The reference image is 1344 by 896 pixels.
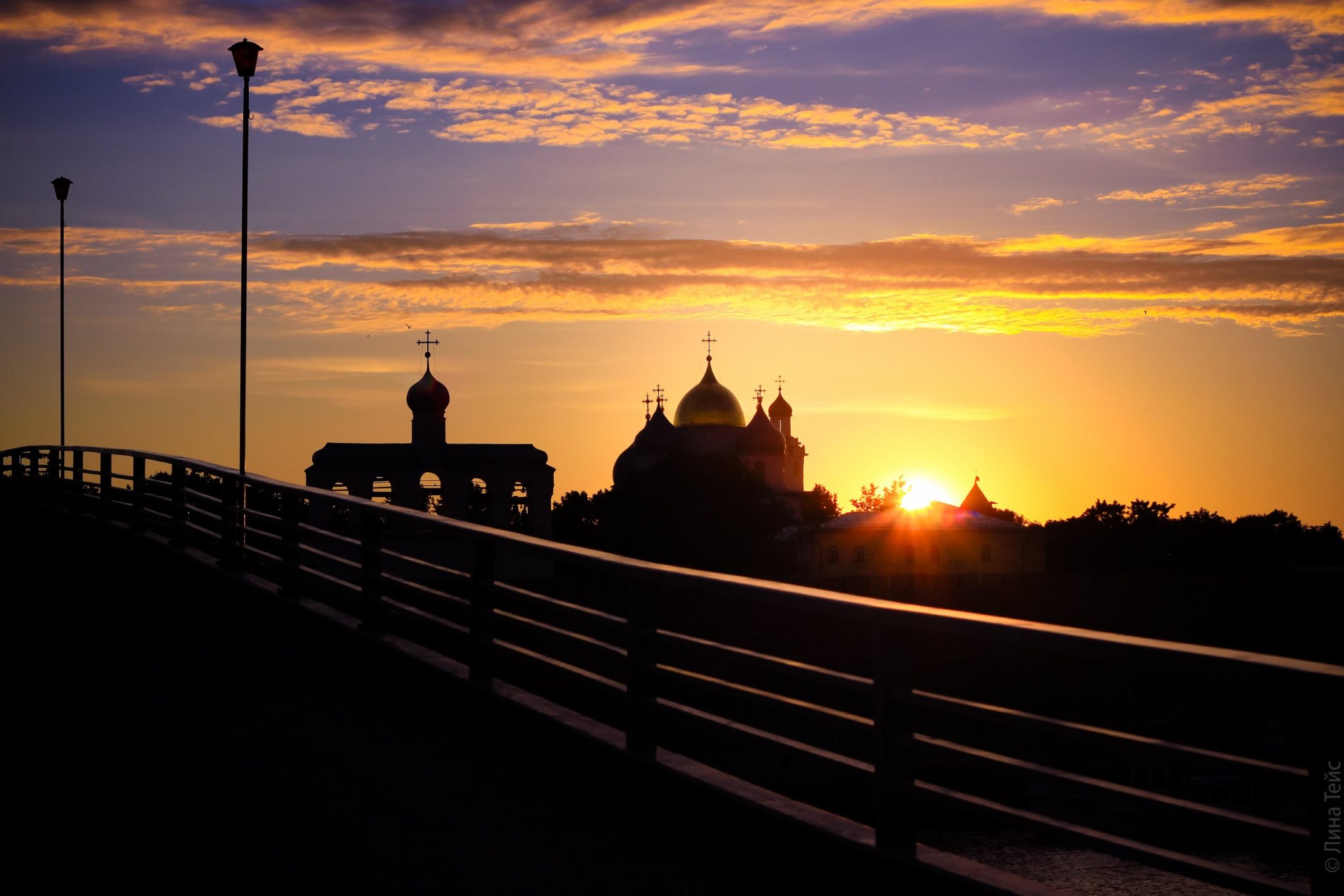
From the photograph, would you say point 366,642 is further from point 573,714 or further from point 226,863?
point 226,863

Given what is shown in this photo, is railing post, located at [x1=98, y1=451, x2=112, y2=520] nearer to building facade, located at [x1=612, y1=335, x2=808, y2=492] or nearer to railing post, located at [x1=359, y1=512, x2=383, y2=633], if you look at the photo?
railing post, located at [x1=359, y1=512, x2=383, y2=633]

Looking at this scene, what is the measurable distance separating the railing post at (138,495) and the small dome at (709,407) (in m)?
129

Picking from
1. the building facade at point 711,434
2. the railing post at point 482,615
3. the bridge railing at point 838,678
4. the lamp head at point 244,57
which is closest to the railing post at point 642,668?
the bridge railing at point 838,678

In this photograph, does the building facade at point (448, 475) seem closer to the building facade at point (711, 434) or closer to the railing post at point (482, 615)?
the building facade at point (711, 434)

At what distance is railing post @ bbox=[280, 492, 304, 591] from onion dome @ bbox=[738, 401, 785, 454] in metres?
135

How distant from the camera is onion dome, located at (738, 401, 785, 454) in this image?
488 feet

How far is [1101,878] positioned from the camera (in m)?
27.4

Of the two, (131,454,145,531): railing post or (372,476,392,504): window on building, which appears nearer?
(131,454,145,531): railing post

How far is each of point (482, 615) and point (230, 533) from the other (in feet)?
23.8

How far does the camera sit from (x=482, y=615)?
9086mm

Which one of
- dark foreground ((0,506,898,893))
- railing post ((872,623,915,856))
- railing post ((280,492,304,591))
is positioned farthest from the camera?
→ railing post ((280,492,304,591))

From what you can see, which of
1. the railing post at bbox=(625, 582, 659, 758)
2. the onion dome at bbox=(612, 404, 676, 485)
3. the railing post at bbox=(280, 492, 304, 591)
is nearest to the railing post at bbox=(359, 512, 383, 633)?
the railing post at bbox=(280, 492, 304, 591)

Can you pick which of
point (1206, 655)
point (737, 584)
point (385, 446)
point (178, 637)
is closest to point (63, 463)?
point (178, 637)

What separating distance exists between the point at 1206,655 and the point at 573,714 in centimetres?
457
